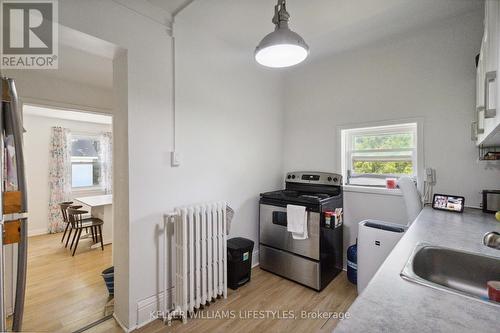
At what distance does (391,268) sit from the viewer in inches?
36.5

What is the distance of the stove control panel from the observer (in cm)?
266

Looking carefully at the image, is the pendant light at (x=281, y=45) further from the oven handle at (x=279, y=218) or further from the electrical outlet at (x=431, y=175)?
the electrical outlet at (x=431, y=175)

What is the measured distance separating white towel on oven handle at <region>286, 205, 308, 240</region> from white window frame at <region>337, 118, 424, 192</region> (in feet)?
2.57

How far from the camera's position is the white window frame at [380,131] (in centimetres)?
221

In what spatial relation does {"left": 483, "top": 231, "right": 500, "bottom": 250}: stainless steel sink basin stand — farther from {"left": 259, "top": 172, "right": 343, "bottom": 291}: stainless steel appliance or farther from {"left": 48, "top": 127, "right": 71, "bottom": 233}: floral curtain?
{"left": 48, "top": 127, "right": 71, "bottom": 233}: floral curtain

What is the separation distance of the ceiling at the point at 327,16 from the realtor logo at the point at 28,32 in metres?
0.73

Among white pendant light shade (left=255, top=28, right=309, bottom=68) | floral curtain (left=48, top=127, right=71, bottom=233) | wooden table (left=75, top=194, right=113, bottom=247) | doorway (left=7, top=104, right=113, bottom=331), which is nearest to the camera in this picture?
white pendant light shade (left=255, top=28, right=309, bottom=68)

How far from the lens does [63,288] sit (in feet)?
7.85

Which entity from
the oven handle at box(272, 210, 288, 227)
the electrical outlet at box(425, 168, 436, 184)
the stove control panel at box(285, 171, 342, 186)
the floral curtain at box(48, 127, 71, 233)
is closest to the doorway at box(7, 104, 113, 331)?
the floral curtain at box(48, 127, 71, 233)

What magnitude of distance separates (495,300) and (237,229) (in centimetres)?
215

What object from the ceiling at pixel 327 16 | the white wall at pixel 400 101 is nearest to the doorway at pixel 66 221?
the ceiling at pixel 327 16

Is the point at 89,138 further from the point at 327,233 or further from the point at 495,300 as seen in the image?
the point at 495,300

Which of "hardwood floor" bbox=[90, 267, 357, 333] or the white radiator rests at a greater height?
the white radiator

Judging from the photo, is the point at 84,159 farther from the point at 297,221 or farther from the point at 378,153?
the point at 378,153
